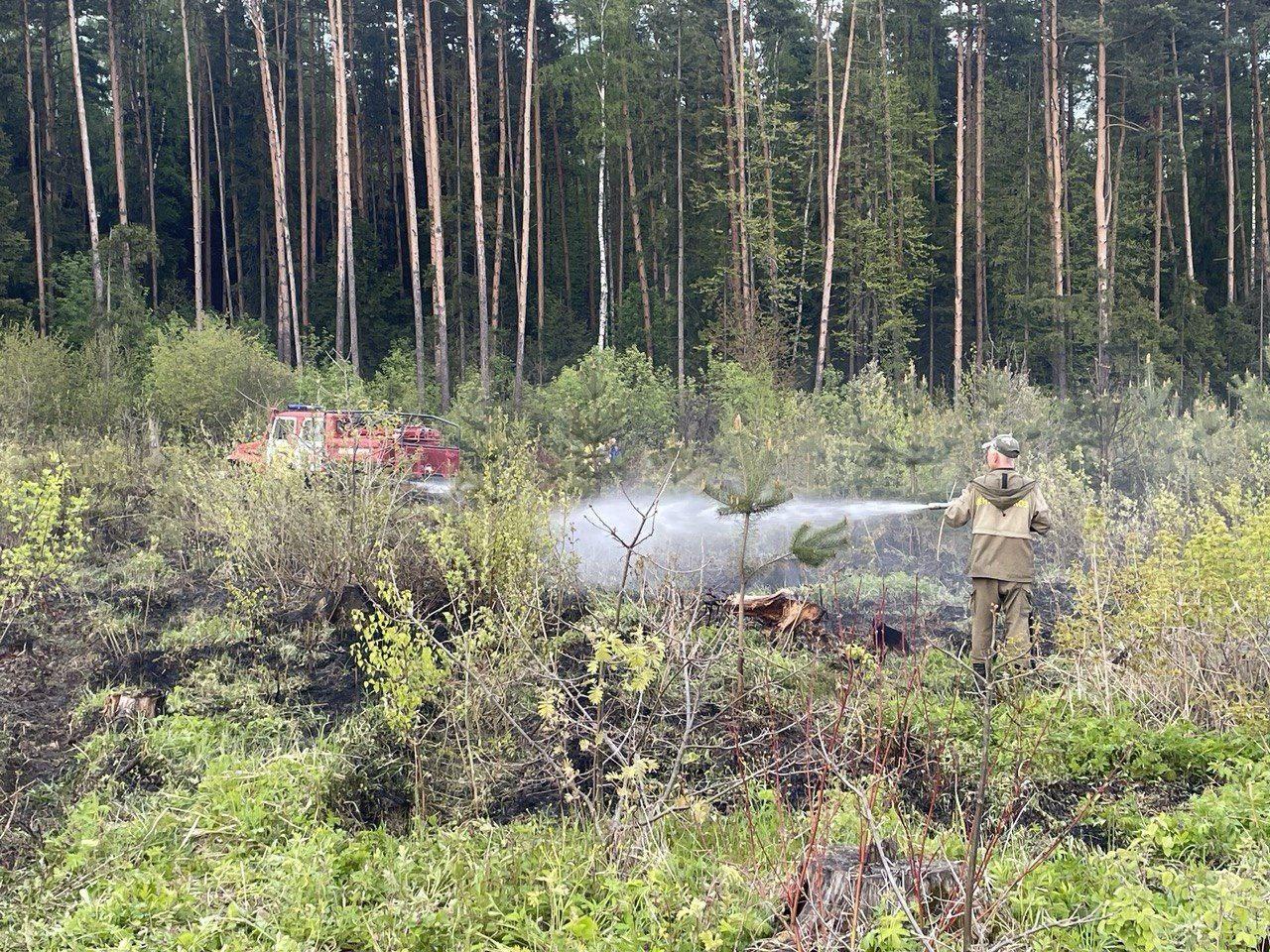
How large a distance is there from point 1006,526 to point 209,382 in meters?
14.0

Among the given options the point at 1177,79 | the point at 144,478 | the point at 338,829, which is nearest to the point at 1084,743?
the point at 338,829

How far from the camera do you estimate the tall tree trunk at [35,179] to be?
29398 millimetres

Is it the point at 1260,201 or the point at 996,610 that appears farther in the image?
the point at 1260,201

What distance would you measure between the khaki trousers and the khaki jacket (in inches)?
3.7

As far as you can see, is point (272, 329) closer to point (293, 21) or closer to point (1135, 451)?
point (293, 21)

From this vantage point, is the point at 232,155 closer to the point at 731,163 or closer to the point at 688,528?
the point at 731,163

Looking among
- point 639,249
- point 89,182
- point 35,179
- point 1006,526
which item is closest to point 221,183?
point 35,179

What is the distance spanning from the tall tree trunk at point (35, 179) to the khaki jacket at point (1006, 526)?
2687 centimetres

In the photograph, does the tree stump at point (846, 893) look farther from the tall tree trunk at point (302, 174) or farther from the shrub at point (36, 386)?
the tall tree trunk at point (302, 174)

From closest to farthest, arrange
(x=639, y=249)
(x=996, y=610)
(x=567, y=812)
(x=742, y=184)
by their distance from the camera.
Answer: (x=567, y=812) → (x=996, y=610) → (x=742, y=184) → (x=639, y=249)

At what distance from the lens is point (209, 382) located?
17531 millimetres

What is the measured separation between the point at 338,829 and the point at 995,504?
4620mm

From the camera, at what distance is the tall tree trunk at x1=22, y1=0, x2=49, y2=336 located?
96.5 ft

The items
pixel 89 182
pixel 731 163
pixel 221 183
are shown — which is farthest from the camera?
pixel 221 183
